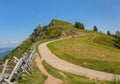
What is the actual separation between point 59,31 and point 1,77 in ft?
329

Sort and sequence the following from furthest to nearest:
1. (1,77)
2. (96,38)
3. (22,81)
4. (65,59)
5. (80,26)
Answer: (80,26) → (96,38) → (65,59) → (22,81) → (1,77)

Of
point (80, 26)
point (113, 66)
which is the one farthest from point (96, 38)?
point (113, 66)

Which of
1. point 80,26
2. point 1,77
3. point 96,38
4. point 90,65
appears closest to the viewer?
point 1,77

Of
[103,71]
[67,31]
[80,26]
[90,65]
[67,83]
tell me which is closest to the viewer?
[67,83]

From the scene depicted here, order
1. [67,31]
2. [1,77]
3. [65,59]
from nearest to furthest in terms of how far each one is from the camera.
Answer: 1. [1,77]
2. [65,59]
3. [67,31]

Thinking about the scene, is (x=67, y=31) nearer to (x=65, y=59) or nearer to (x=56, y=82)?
(x=65, y=59)

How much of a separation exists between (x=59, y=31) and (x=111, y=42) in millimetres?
24235

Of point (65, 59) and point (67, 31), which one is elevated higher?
point (67, 31)

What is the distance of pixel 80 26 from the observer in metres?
136

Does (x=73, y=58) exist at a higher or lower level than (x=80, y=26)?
lower

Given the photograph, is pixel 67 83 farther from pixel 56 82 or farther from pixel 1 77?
pixel 1 77

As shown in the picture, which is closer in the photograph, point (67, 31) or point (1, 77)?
point (1, 77)

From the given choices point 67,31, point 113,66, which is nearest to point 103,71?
point 113,66

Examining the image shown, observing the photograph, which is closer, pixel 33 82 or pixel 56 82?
pixel 33 82
